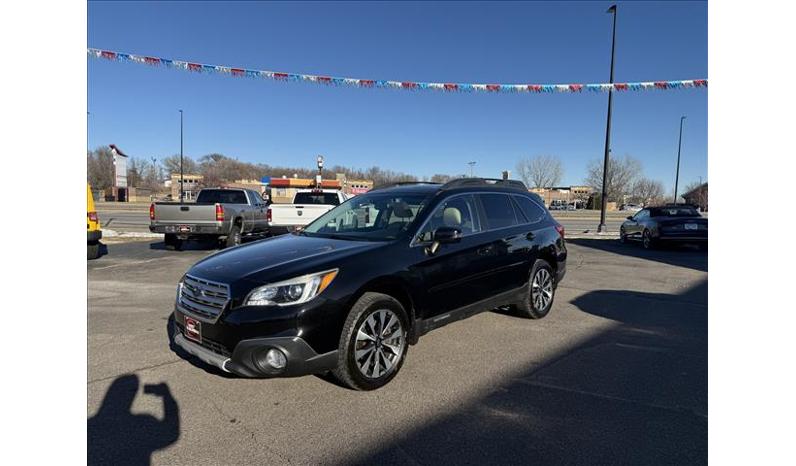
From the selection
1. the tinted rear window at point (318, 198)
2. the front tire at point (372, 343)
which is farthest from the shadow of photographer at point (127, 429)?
the tinted rear window at point (318, 198)

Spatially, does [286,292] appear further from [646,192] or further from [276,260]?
[646,192]

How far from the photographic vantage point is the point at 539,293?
19.2 ft

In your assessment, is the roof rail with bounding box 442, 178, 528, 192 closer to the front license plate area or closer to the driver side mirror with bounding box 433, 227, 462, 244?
the driver side mirror with bounding box 433, 227, 462, 244

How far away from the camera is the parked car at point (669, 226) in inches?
530

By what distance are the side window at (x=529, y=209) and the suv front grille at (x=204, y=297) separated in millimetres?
3826

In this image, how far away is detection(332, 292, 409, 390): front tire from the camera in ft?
11.5

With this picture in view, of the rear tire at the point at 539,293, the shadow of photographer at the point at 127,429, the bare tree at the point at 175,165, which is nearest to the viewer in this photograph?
the shadow of photographer at the point at 127,429

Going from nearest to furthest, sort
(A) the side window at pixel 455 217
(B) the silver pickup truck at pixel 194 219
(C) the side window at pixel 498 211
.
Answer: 1. (A) the side window at pixel 455 217
2. (C) the side window at pixel 498 211
3. (B) the silver pickup truck at pixel 194 219

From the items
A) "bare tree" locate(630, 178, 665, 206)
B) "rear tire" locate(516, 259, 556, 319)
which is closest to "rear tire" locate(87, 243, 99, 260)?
"rear tire" locate(516, 259, 556, 319)

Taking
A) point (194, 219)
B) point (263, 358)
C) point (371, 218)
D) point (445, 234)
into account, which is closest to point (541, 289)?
point (445, 234)

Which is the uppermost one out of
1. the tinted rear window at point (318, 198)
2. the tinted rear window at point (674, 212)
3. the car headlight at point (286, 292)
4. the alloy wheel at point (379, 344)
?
the tinted rear window at point (318, 198)

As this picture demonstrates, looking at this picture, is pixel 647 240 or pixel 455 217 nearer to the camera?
pixel 455 217

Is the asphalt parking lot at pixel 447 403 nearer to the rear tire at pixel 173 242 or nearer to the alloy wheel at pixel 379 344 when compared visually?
the alloy wheel at pixel 379 344

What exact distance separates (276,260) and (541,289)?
3611 mm
